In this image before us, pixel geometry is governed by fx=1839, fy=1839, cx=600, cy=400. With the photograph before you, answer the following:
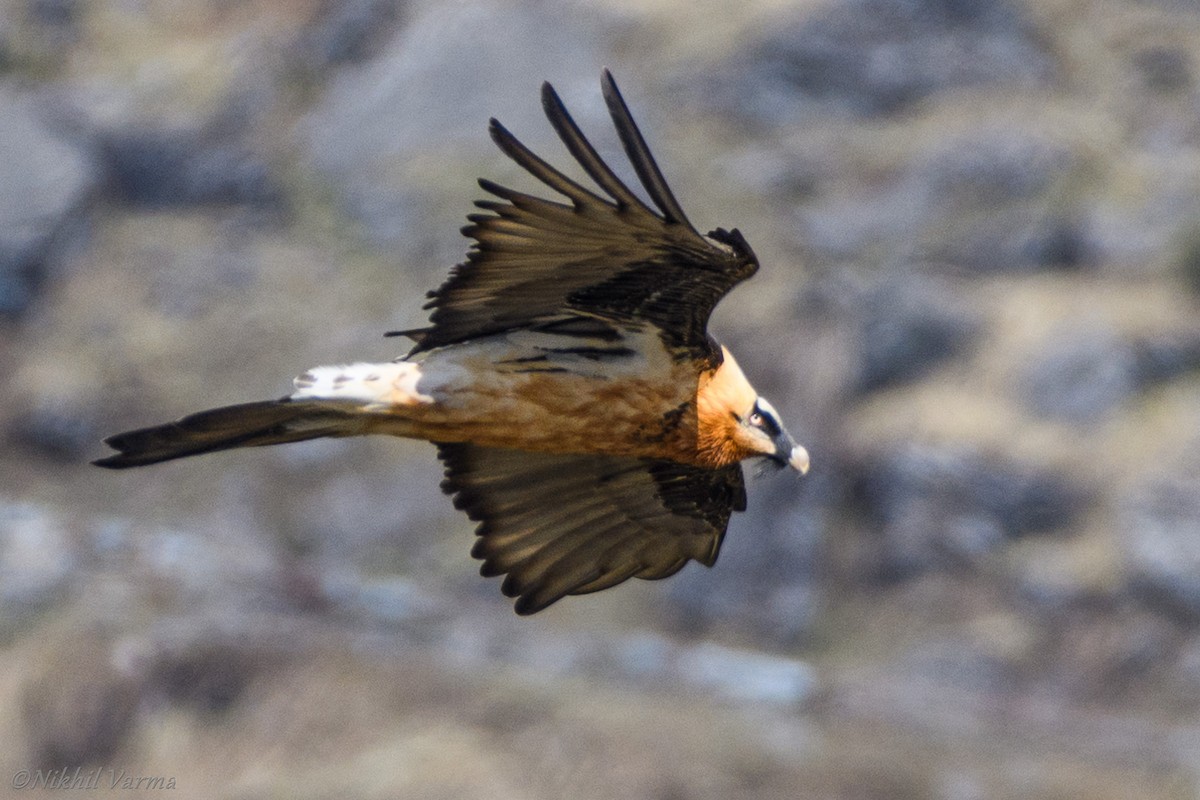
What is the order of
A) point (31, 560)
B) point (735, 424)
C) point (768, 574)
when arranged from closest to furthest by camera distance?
point (735, 424) → point (31, 560) → point (768, 574)

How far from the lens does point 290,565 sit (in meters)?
17.8

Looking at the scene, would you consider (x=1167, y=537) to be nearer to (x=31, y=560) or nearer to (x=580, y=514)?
(x=31, y=560)

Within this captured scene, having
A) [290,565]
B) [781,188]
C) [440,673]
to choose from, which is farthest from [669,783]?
[781,188]

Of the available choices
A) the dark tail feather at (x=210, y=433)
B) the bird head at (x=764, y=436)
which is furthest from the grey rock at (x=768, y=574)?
the dark tail feather at (x=210, y=433)

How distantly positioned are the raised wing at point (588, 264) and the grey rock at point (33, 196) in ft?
55.3

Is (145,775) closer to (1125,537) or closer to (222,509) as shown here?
(222,509)

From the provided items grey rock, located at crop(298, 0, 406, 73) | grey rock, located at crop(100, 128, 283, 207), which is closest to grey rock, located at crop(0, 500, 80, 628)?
grey rock, located at crop(100, 128, 283, 207)

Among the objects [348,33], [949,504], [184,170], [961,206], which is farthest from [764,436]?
[348,33]

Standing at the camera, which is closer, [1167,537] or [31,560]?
[31,560]

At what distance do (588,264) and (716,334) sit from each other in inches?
494

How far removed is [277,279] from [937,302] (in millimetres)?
7480

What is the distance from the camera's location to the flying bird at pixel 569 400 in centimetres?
556

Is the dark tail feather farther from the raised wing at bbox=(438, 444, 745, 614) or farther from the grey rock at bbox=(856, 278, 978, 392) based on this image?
the grey rock at bbox=(856, 278, 978, 392)

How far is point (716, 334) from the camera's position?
18172mm
